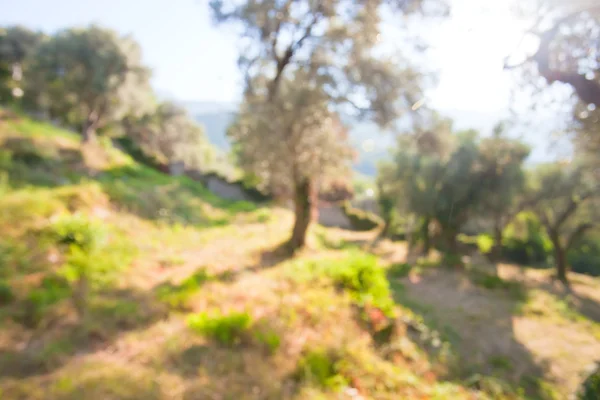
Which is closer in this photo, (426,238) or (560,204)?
(560,204)

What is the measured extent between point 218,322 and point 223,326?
10 cm

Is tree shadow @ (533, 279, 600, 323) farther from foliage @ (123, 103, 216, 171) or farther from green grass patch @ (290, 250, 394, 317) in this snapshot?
foliage @ (123, 103, 216, 171)

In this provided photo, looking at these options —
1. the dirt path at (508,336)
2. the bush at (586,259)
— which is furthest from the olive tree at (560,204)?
the bush at (586,259)

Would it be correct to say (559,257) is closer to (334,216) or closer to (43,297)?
(334,216)

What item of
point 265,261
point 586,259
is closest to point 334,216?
point 265,261

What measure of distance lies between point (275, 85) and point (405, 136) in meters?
4.28

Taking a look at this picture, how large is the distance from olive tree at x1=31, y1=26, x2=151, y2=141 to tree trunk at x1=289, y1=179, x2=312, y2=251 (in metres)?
13.1

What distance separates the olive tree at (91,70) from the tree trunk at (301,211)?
42.9 ft

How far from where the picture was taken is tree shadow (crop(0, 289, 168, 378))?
370cm

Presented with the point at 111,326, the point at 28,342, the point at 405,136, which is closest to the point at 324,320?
the point at 111,326

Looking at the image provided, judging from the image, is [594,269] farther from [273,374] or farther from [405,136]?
[273,374]

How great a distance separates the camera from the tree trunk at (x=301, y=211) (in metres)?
11.4

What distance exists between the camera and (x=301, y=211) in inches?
450

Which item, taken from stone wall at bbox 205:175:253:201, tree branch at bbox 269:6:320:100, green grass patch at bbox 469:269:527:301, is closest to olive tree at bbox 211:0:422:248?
tree branch at bbox 269:6:320:100
